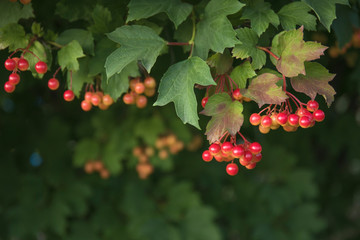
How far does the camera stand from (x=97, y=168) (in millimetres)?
2637

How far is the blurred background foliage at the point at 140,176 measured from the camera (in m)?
2.50

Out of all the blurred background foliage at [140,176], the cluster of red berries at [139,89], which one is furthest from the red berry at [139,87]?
the blurred background foliage at [140,176]

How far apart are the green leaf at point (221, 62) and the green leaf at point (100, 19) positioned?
39 cm

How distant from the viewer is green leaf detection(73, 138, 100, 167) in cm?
250

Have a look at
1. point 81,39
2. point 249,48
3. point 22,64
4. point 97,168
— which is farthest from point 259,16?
point 97,168

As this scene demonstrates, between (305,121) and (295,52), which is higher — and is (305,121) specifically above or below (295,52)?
below

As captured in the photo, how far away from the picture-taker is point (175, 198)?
276 centimetres

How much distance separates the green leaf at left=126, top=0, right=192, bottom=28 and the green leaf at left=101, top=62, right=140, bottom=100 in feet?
0.71

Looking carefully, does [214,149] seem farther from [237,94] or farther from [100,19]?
[100,19]

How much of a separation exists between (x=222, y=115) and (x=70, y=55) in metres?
0.55

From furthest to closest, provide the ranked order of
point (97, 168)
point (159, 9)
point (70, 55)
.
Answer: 1. point (97, 168)
2. point (70, 55)
3. point (159, 9)

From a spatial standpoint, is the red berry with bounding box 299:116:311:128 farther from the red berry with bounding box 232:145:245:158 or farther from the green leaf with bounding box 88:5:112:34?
the green leaf with bounding box 88:5:112:34

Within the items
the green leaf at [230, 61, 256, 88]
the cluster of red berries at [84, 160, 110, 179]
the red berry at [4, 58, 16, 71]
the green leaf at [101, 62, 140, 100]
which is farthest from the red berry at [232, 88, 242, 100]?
the cluster of red berries at [84, 160, 110, 179]

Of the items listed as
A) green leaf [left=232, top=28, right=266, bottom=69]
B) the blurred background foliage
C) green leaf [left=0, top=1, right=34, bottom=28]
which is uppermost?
green leaf [left=232, top=28, right=266, bottom=69]
